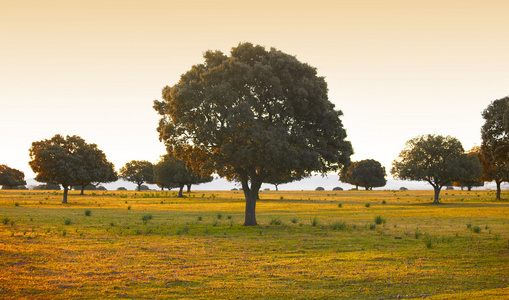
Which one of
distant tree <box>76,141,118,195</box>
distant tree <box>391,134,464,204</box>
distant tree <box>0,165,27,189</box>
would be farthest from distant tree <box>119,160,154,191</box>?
distant tree <box>391,134,464,204</box>

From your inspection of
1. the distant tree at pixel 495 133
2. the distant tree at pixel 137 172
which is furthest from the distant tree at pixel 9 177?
the distant tree at pixel 495 133

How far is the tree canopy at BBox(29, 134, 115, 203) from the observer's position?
61.2 metres

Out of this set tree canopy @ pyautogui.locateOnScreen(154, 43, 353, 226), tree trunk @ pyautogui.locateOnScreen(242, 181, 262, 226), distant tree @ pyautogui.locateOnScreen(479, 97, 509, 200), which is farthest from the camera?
tree trunk @ pyautogui.locateOnScreen(242, 181, 262, 226)

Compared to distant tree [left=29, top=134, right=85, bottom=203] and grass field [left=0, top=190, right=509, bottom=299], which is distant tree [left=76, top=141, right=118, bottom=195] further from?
grass field [left=0, top=190, right=509, bottom=299]

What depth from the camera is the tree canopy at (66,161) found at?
201ft

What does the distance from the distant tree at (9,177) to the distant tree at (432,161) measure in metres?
167

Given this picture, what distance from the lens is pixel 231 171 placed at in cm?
3100

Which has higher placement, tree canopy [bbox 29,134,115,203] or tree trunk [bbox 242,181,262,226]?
tree canopy [bbox 29,134,115,203]

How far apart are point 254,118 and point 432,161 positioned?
50.3 metres

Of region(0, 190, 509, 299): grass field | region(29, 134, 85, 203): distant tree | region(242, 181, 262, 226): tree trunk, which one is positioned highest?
region(29, 134, 85, 203): distant tree

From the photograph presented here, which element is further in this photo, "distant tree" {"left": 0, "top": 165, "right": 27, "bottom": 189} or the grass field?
"distant tree" {"left": 0, "top": 165, "right": 27, "bottom": 189}

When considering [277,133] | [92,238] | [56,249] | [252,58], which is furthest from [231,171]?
[56,249]

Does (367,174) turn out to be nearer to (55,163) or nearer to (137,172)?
(137,172)

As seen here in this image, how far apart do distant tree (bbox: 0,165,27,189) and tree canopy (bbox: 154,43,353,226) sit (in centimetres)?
17298
